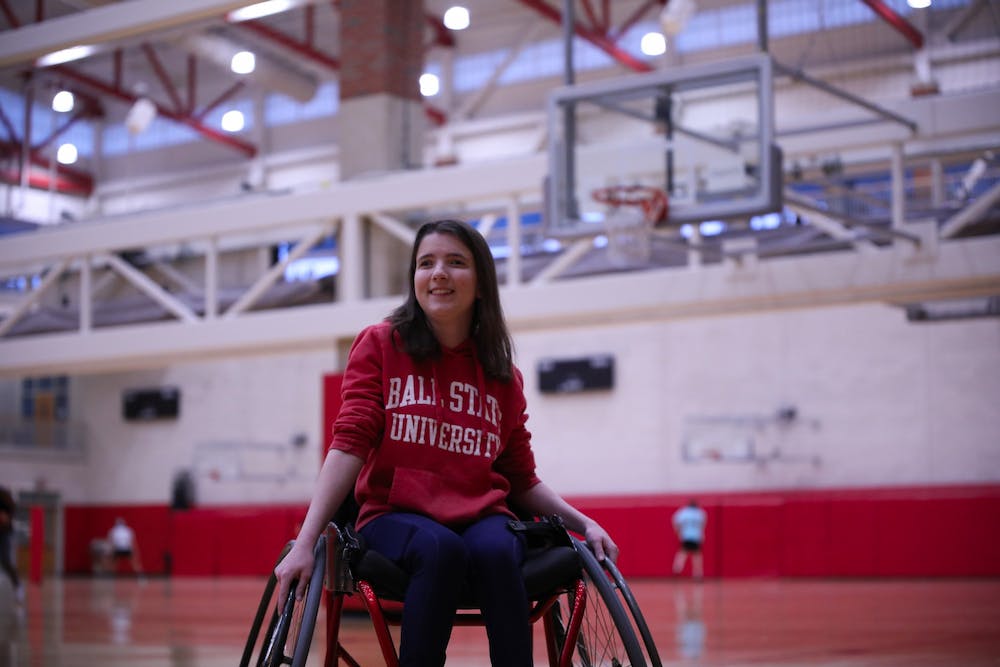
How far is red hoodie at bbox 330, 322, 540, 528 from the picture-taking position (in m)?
2.86

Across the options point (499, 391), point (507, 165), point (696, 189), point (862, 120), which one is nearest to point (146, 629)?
point (507, 165)

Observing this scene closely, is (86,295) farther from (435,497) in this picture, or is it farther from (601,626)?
(601,626)

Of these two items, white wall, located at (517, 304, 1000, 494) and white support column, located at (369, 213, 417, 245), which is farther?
white wall, located at (517, 304, 1000, 494)

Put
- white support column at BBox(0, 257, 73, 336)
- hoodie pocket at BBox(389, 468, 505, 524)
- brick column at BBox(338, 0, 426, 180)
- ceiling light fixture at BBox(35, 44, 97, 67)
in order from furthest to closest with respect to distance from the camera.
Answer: white support column at BBox(0, 257, 73, 336), brick column at BBox(338, 0, 426, 180), ceiling light fixture at BBox(35, 44, 97, 67), hoodie pocket at BBox(389, 468, 505, 524)

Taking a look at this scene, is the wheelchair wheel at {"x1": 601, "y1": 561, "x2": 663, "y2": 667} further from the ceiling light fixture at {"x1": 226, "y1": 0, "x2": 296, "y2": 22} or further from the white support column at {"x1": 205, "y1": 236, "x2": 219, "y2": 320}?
the white support column at {"x1": 205, "y1": 236, "x2": 219, "y2": 320}

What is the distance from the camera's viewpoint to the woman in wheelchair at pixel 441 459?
2.64 m

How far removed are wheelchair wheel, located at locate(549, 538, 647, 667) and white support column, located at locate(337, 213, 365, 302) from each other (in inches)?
337

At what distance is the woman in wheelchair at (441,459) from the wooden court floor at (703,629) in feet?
9.09

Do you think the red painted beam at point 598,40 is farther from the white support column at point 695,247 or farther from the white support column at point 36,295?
the white support column at point 695,247

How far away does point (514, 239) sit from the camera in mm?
11258

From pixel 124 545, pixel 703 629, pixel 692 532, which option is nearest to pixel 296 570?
pixel 703 629

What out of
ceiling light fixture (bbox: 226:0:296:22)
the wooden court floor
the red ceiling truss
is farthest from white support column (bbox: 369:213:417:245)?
the red ceiling truss

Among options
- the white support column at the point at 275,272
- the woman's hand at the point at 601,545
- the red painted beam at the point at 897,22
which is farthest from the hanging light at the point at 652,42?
the woman's hand at the point at 601,545

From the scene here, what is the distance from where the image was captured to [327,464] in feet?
8.96
